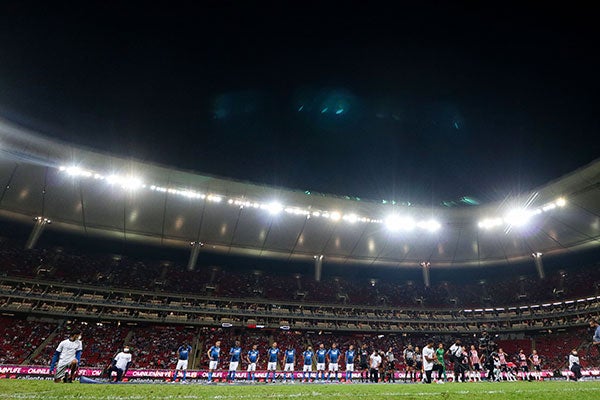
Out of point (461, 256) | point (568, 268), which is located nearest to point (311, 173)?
point (461, 256)

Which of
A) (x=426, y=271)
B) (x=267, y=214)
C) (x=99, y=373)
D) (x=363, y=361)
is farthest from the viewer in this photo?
(x=426, y=271)

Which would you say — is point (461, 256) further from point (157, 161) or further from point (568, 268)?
point (157, 161)

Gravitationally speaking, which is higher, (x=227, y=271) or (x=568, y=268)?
(x=568, y=268)

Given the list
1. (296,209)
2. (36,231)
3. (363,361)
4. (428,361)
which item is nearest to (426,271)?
(296,209)

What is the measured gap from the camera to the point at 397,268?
4706 cm

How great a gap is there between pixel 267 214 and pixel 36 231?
76.9 ft

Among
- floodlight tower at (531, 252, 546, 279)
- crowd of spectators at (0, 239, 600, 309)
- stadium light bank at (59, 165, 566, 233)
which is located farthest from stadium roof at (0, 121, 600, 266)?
Answer: crowd of spectators at (0, 239, 600, 309)

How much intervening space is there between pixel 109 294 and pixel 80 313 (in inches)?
127

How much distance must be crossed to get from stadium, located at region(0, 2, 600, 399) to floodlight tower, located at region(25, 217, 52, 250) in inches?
8.8

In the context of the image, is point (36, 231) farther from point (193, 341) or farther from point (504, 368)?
point (504, 368)

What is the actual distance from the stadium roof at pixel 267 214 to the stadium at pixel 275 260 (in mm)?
189

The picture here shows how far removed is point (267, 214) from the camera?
120 feet

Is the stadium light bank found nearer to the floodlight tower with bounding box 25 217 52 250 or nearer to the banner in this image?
the floodlight tower with bounding box 25 217 52 250

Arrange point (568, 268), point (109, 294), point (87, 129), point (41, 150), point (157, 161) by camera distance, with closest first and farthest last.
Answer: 1. point (87, 129)
2. point (41, 150)
3. point (157, 161)
4. point (109, 294)
5. point (568, 268)
